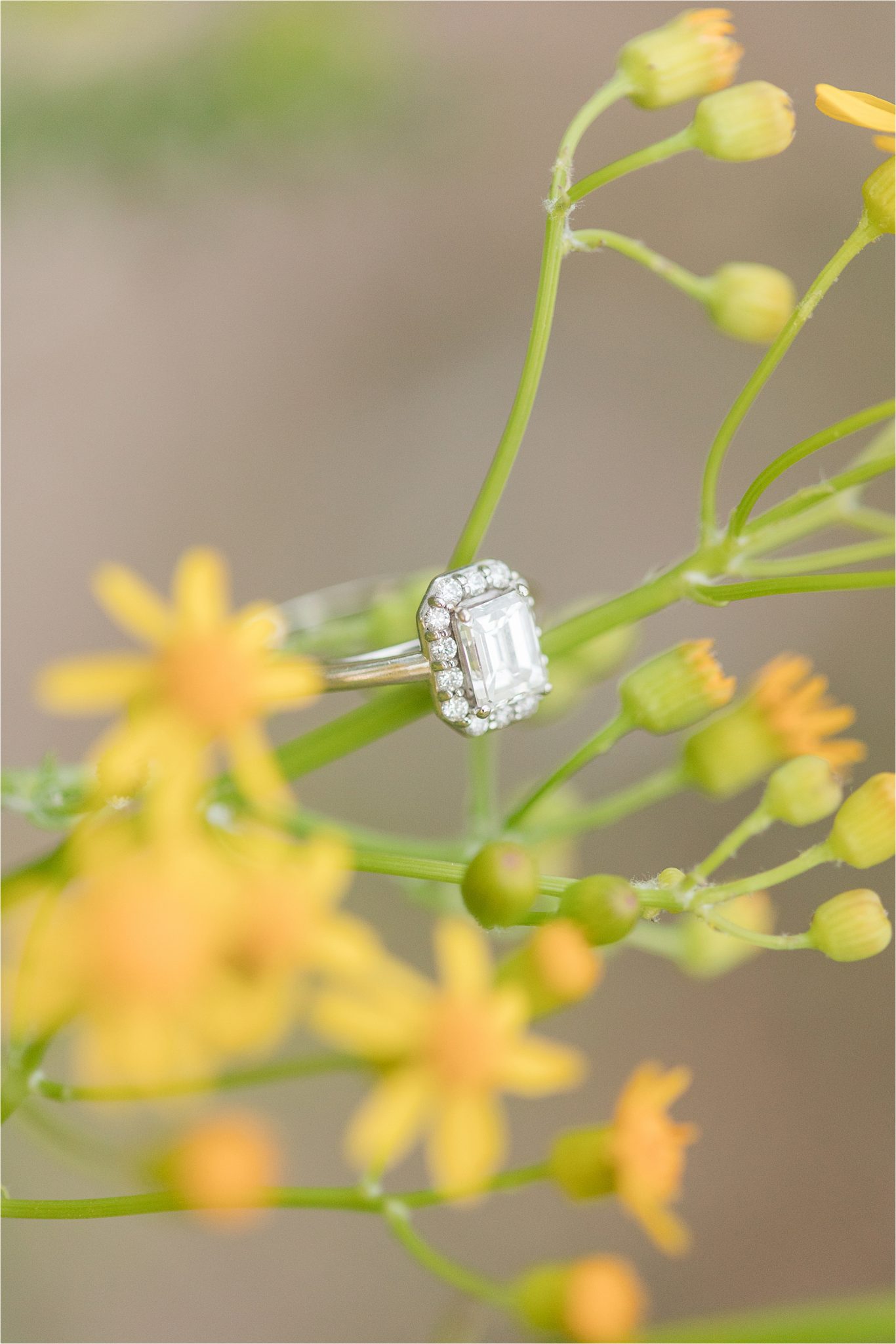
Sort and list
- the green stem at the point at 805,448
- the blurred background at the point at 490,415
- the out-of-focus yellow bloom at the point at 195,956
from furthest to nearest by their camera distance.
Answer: the blurred background at the point at 490,415, the green stem at the point at 805,448, the out-of-focus yellow bloom at the point at 195,956

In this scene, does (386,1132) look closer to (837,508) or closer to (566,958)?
(566,958)

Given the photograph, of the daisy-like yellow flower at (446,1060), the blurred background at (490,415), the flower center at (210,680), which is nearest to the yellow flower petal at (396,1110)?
the daisy-like yellow flower at (446,1060)

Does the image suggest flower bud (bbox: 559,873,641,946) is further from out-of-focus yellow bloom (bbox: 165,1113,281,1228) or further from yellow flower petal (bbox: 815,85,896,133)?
yellow flower petal (bbox: 815,85,896,133)

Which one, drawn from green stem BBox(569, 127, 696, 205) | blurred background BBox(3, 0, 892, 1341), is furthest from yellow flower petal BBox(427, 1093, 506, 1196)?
blurred background BBox(3, 0, 892, 1341)

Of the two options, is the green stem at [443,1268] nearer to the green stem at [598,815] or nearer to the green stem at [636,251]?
the green stem at [598,815]

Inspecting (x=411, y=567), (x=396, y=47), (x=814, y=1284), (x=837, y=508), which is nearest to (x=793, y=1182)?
(x=814, y=1284)

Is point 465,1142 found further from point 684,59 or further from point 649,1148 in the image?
point 684,59

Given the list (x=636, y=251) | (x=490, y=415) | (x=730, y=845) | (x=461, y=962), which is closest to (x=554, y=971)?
(x=461, y=962)
